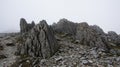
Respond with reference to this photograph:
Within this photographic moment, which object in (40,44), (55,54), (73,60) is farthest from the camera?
(40,44)

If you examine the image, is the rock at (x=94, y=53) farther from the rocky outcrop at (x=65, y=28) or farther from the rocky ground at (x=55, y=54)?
the rocky outcrop at (x=65, y=28)

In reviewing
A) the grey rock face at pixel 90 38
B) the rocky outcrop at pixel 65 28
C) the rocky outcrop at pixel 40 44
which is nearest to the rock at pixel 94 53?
the grey rock face at pixel 90 38

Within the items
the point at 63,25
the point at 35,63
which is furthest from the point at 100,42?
the point at 63,25

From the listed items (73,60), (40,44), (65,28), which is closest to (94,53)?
(73,60)

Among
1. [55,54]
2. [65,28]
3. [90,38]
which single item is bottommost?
[55,54]

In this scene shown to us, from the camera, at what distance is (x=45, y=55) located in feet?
107

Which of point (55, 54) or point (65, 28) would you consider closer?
point (55, 54)

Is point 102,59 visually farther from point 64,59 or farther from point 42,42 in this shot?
point 42,42

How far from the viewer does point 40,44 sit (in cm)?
3531

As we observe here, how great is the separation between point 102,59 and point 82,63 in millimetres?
4696

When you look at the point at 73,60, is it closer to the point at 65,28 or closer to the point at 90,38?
the point at 90,38

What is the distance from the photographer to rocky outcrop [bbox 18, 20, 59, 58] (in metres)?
33.5

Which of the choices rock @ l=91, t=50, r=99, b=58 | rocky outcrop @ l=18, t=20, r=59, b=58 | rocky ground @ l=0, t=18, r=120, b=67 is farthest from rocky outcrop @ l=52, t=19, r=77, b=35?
rock @ l=91, t=50, r=99, b=58

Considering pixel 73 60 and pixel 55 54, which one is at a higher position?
pixel 55 54
